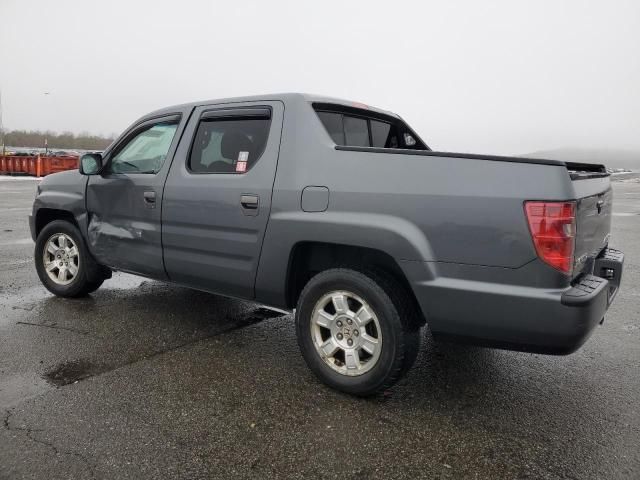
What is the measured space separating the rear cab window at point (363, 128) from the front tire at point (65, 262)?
2707 millimetres

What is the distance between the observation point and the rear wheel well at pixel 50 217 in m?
4.97

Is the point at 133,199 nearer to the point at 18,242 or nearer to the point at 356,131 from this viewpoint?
the point at 356,131

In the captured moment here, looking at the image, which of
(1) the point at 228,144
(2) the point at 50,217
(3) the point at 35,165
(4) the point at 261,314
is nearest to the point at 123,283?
(2) the point at 50,217

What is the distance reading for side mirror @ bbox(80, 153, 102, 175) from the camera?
4414mm

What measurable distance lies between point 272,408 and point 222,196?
147cm

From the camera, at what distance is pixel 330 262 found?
10.9 ft

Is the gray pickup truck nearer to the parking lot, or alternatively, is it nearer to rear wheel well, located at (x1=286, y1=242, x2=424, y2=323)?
rear wheel well, located at (x1=286, y1=242, x2=424, y2=323)

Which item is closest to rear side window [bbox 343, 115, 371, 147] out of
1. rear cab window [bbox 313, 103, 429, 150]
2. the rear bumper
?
rear cab window [bbox 313, 103, 429, 150]

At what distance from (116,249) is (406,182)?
9.12 ft

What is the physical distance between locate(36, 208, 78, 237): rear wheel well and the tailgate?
4.28 meters

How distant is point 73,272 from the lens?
16.3 feet

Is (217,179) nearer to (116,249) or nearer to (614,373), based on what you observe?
(116,249)

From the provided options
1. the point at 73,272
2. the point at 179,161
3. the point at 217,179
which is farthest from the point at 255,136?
the point at 73,272

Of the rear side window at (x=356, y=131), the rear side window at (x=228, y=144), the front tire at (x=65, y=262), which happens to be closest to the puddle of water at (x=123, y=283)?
the front tire at (x=65, y=262)
